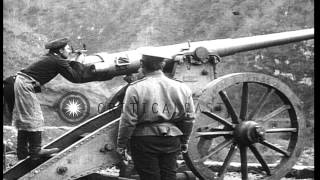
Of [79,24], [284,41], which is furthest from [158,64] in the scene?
[79,24]

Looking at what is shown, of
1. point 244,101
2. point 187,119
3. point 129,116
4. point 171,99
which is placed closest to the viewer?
point 129,116

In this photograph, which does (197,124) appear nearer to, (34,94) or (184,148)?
(184,148)

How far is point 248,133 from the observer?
232 inches

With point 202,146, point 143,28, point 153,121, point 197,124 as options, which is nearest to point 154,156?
point 153,121

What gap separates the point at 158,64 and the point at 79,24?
8307 millimetres

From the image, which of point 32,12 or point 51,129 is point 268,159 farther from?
point 32,12

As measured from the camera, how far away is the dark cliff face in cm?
1084

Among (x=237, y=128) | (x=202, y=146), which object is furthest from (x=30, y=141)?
(x=202, y=146)

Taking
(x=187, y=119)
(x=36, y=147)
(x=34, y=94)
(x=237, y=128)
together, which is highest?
(x=34, y=94)

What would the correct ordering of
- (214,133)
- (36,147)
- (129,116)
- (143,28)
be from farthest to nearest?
1. (143,28)
2. (214,133)
3. (36,147)
4. (129,116)

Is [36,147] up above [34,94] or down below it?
below

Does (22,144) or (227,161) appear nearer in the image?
(22,144)

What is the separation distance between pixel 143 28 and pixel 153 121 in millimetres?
7746

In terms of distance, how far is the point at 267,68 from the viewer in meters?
10.8
